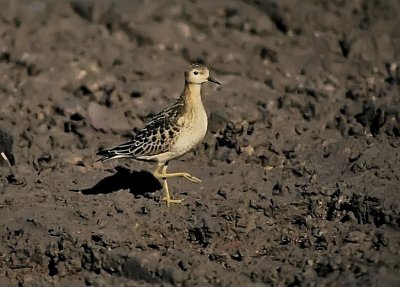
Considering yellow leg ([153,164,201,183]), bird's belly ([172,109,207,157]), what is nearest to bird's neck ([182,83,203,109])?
bird's belly ([172,109,207,157])

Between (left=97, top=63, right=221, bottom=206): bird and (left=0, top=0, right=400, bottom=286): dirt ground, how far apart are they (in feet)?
1.23

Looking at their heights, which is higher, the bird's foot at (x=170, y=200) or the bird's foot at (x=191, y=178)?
the bird's foot at (x=170, y=200)

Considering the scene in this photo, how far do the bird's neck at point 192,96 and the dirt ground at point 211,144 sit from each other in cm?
87

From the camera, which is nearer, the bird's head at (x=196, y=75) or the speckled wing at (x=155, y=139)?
the speckled wing at (x=155, y=139)

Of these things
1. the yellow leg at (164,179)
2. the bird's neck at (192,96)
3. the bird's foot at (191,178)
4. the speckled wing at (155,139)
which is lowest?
the bird's foot at (191,178)

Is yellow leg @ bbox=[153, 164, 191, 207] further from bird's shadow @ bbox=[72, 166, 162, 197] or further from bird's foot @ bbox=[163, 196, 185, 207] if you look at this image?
bird's shadow @ bbox=[72, 166, 162, 197]

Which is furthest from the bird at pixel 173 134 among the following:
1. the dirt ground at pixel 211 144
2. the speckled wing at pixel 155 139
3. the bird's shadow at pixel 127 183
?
the dirt ground at pixel 211 144

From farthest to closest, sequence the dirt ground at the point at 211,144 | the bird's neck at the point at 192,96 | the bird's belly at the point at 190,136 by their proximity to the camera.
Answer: the bird's neck at the point at 192,96, the bird's belly at the point at 190,136, the dirt ground at the point at 211,144

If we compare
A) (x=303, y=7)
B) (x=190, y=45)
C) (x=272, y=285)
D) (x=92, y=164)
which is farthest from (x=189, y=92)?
(x=303, y=7)

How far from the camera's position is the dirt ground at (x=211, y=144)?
8.92m

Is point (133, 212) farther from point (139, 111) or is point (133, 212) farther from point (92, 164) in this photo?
point (139, 111)

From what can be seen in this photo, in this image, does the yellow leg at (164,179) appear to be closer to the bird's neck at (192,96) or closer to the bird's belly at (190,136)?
the bird's belly at (190,136)

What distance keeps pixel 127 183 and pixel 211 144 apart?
1.22 metres

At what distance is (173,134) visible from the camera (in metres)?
10.6
